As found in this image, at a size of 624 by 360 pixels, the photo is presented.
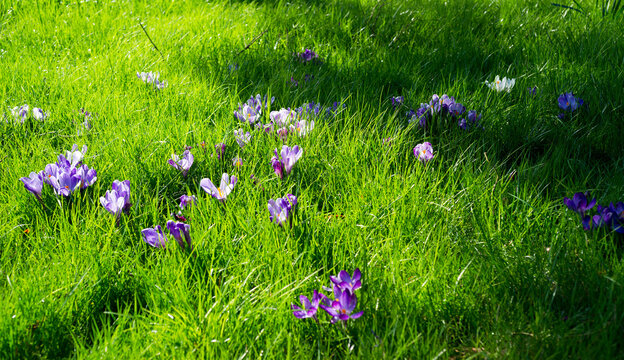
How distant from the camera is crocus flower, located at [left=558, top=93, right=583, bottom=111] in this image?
278 cm

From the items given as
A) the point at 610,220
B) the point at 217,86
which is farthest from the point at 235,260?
the point at 217,86

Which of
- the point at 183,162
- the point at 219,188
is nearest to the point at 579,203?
the point at 219,188

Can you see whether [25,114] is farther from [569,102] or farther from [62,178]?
[569,102]

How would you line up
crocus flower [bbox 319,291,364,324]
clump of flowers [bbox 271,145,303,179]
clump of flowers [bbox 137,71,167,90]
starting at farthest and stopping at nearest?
clump of flowers [bbox 137,71,167,90] → clump of flowers [bbox 271,145,303,179] → crocus flower [bbox 319,291,364,324]

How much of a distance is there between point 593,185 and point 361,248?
45.2 inches

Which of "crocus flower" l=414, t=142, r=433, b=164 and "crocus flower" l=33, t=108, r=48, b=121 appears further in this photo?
"crocus flower" l=33, t=108, r=48, b=121

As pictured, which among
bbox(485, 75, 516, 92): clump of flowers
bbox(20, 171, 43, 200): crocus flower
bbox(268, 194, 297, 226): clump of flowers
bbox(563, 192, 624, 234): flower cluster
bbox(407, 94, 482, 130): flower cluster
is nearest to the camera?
bbox(563, 192, 624, 234): flower cluster

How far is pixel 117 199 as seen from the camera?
1.98m

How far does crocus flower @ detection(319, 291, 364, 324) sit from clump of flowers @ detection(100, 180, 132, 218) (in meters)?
0.91

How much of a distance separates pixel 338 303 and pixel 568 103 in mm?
1955

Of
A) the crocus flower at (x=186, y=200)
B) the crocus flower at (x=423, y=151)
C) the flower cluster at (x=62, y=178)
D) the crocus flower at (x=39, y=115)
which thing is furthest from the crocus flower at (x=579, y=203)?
the crocus flower at (x=39, y=115)

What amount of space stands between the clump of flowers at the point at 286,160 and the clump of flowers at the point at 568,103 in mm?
1470

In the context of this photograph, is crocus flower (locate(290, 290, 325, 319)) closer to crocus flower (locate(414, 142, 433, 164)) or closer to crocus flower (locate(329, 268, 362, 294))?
crocus flower (locate(329, 268, 362, 294))

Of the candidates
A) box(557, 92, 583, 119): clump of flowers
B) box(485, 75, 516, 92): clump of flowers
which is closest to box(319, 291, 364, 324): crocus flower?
box(557, 92, 583, 119): clump of flowers
